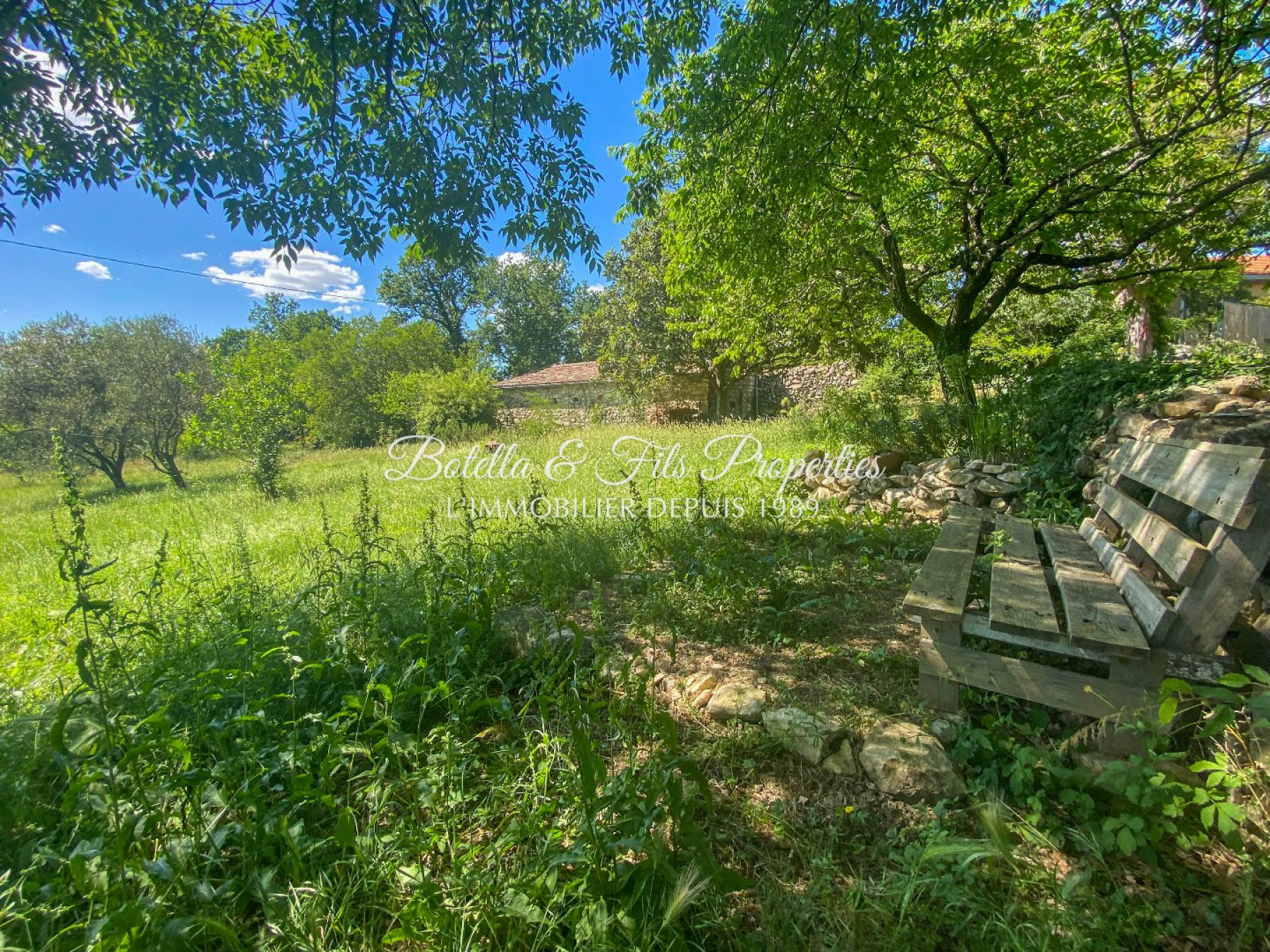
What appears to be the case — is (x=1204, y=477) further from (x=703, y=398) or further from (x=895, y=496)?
(x=703, y=398)

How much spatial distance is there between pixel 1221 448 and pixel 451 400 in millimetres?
16160

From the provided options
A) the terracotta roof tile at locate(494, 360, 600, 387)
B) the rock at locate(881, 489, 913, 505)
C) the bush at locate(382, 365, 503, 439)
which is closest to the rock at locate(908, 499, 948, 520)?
the rock at locate(881, 489, 913, 505)

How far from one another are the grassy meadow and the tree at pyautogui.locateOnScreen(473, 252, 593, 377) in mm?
30666

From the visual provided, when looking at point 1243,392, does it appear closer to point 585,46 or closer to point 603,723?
point 603,723

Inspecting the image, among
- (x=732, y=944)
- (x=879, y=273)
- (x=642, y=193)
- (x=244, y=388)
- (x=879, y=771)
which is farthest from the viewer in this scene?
(x=244, y=388)

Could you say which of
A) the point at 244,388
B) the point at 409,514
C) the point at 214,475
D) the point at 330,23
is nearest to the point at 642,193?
the point at 330,23

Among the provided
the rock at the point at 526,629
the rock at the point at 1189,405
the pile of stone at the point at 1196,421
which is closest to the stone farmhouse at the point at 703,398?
the pile of stone at the point at 1196,421

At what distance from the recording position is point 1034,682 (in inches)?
67.4

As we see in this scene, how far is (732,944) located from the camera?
4.01 feet

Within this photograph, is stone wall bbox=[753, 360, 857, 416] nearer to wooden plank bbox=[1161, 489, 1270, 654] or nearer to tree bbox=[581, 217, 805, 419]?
tree bbox=[581, 217, 805, 419]

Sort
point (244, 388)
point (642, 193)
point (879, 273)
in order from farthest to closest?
1. point (244, 388)
2. point (879, 273)
3. point (642, 193)

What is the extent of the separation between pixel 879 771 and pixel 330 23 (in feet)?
14.6

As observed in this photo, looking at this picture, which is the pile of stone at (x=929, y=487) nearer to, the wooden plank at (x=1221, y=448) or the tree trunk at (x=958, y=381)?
the tree trunk at (x=958, y=381)

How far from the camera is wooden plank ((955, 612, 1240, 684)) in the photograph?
161cm
